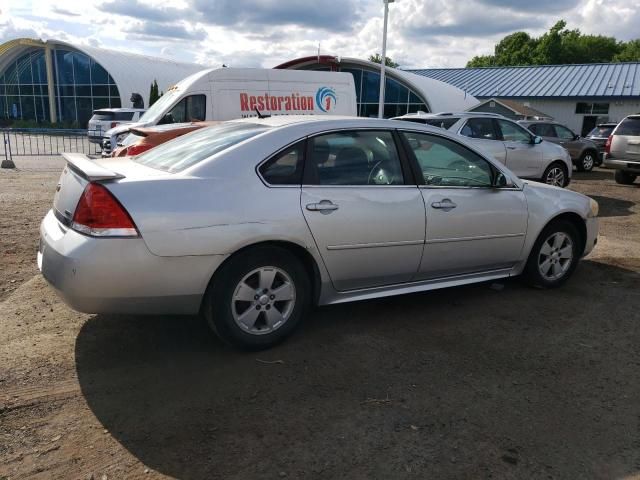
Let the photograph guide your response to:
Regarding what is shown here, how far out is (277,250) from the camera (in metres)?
3.74

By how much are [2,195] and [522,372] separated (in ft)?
30.7

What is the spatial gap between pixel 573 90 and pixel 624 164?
2254 cm

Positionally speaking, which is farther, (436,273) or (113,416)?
(436,273)

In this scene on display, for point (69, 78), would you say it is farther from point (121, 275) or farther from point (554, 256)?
point (121, 275)

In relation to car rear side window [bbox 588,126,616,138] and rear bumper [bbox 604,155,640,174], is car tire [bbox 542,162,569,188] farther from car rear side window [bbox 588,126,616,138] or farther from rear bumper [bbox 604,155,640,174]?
car rear side window [bbox 588,126,616,138]

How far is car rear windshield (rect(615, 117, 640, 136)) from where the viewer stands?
43.9 ft

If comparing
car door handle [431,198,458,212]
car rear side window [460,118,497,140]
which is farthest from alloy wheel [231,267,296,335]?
car rear side window [460,118,497,140]

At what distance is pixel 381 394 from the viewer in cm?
336

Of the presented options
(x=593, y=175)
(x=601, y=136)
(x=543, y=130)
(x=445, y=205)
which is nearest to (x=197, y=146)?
(x=445, y=205)

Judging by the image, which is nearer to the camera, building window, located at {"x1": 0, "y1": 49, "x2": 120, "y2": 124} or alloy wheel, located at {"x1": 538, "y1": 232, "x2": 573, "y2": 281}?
alloy wheel, located at {"x1": 538, "y1": 232, "x2": 573, "y2": 281}

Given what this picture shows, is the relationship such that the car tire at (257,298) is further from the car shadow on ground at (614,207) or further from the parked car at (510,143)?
the car shadow on ground at (614,207)

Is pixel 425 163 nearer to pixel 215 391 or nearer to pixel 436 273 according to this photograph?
pixel 436 273

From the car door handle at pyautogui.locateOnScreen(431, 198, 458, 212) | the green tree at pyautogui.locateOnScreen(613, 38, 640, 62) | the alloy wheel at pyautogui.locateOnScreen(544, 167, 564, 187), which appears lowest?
the alloy wheel at pyautogui.locateOnScreen(544, 167, 564, 187)

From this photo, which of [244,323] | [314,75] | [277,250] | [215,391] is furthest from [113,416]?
[314,75]
